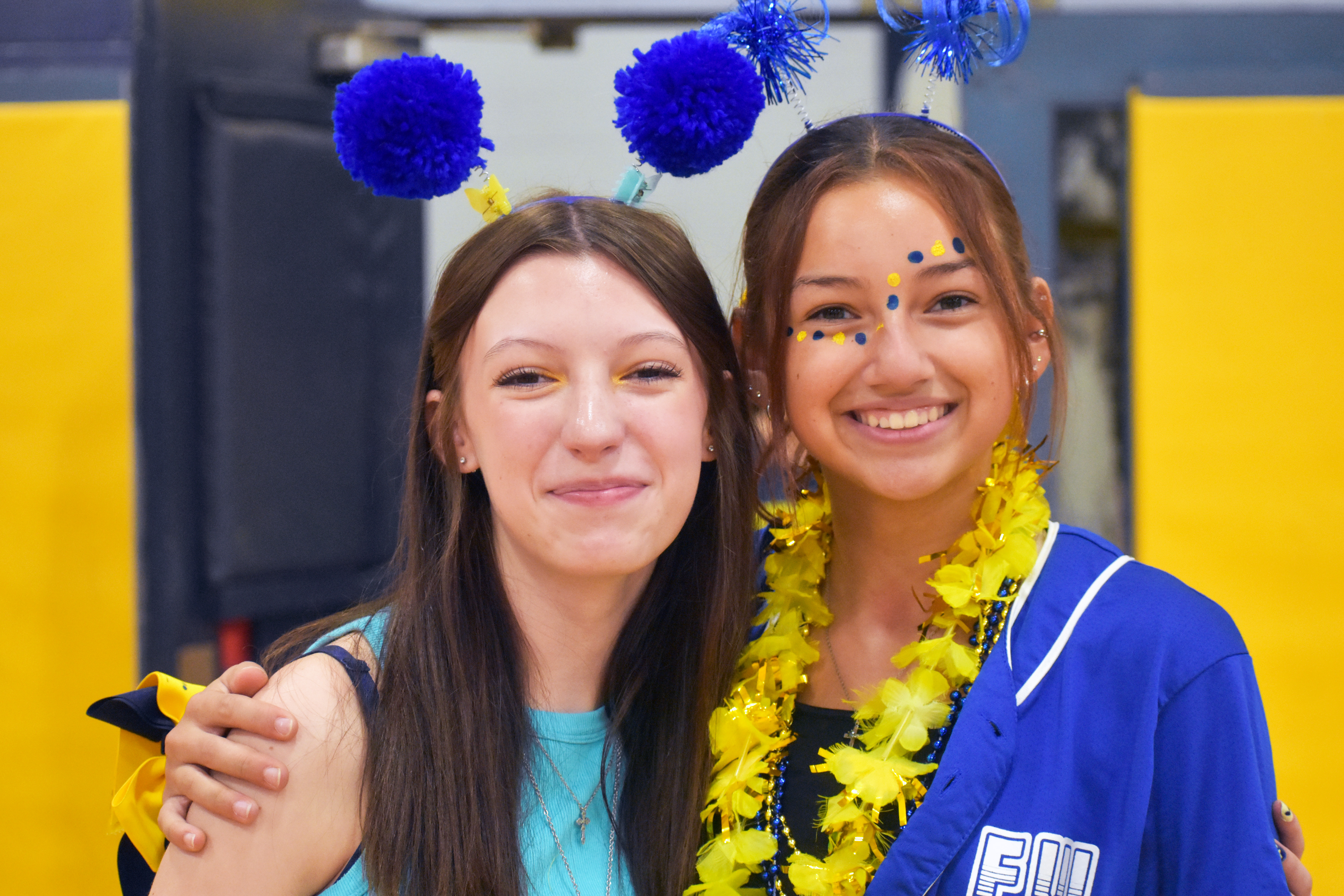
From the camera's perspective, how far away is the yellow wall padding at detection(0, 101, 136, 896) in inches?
111

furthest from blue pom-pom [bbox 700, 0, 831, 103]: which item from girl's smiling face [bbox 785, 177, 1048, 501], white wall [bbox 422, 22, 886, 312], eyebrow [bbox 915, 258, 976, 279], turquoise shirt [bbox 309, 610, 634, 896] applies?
white wall [bbox 422, 22, 886, 312]

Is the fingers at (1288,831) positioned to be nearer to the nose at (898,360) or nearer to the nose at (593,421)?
the nose at (898,360)

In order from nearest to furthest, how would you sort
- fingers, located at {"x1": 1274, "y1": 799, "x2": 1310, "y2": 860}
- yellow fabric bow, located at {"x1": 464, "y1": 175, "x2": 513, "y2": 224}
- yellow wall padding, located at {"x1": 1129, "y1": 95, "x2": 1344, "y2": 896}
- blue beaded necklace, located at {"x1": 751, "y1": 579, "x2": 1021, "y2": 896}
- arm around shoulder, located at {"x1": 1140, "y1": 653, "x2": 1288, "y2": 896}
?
1. arm around shoulder, located at {"x1": 1140, "y1": 653, "x2": 1288, "y2": 896}
2. fingers, located at {"x1": 1274, "y1": 799, "x2": 1310, "y2": 860}
3. blue beaded necklace, located at {"x1": 751, "y1": 579, "x2": 1021, "y2": 896}
4. yellow fabric bow, located at {"x1": 464, "y1": 175, "x2": 513, "y2": 224}
5. yellow wall padding, located at {"x1": 1129, "y1": 95, "x2": 1344, "y2": 896}

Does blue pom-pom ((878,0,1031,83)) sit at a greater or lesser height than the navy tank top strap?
greater

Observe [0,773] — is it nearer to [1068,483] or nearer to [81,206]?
[81,206]

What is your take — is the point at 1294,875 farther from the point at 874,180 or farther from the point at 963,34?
the point at 963,34

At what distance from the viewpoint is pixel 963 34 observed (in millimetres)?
1722

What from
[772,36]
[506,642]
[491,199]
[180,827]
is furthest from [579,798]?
[772,36]

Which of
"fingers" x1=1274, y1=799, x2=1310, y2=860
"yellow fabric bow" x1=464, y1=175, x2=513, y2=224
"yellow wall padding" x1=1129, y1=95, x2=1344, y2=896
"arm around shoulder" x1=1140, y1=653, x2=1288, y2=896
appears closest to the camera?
"arm around shoulder" x1=1140, y1=653, x2=1288, y2=896

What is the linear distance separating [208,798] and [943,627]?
964 mm

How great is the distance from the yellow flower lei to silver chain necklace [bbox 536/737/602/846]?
151mm

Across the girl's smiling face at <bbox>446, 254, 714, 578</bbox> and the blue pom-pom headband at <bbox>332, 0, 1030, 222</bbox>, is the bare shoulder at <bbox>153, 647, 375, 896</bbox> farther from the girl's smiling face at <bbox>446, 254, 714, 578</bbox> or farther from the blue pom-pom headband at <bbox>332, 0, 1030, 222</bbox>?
the blue pom-pom headband at <bbox>332, 0, 1030, 222</bbox>

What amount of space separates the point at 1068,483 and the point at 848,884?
5.49 ft

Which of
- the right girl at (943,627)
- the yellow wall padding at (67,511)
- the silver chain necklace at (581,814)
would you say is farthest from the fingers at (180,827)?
the yellow wall padding at (67,511)
